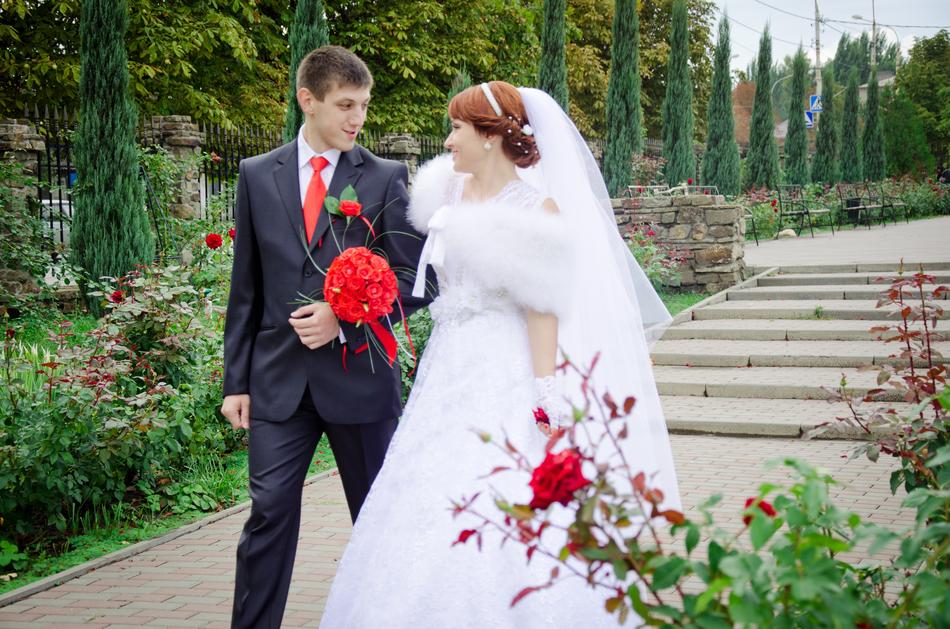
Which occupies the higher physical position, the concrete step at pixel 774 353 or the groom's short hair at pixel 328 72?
the groom's short hair at pixel 328 72

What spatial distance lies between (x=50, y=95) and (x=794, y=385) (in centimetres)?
1536

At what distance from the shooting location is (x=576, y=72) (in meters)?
32.7

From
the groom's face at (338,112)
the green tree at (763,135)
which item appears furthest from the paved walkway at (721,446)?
the green tree at (763,135)

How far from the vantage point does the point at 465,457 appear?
3492mm

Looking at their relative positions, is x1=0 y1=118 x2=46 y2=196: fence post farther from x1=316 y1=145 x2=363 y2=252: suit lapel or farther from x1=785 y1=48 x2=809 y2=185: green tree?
x1=785 y1=48 x2=809 y2=185: green tree

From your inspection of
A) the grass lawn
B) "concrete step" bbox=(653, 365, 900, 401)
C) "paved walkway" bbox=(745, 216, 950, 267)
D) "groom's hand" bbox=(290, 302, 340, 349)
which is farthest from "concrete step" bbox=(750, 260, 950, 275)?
"groom's hand" bbox=(290, 302, 340, 349)

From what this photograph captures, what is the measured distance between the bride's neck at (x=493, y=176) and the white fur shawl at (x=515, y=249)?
0.10 meters

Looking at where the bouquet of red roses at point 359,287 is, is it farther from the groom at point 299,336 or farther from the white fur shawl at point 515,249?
the white fur shawl at point 515,249

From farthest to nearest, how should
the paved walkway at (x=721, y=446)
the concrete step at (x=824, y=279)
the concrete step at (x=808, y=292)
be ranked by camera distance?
1. the concrete step at (x=824, y=279)
2. the concrete step at (x=808, y=292)
3. the paved walkway at (x=721, y=446)

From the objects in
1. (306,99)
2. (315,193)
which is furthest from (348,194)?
(306,99)

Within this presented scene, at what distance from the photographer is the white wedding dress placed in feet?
10.7

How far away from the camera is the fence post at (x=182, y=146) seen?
1370 centimetres

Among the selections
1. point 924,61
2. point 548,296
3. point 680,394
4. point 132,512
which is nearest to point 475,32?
point 680,394

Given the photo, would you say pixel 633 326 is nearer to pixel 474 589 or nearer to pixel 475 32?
pixel 474 589
